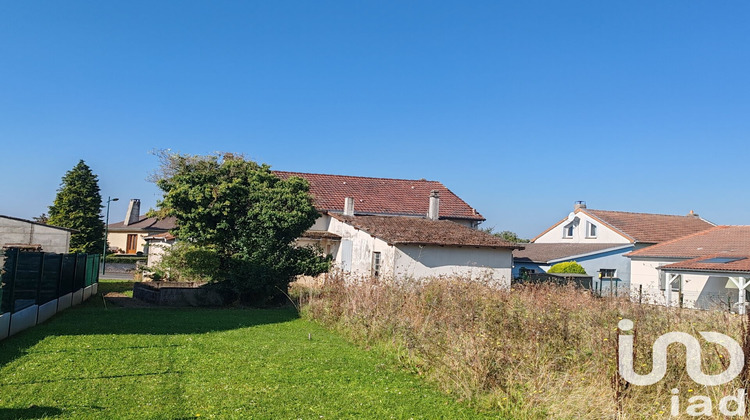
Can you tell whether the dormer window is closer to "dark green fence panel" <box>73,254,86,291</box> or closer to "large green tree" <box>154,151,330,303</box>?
"large green tree" <box>154,151,330,303</box>

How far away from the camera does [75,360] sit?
364 inches

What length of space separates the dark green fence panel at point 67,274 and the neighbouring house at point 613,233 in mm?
26234

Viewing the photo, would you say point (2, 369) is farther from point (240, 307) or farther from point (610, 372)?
point (240, 307)

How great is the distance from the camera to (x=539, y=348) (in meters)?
8.27

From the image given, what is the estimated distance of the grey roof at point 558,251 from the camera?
3453 cm

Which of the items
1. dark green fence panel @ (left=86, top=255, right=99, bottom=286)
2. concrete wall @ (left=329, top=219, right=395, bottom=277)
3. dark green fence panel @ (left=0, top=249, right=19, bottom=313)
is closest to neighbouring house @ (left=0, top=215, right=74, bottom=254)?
dark green fence panel @ (left=86, top=255, right=99, bottom=286)

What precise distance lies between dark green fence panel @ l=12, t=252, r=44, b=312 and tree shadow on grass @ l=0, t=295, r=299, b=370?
620 mm

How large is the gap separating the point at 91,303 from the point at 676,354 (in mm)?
17800

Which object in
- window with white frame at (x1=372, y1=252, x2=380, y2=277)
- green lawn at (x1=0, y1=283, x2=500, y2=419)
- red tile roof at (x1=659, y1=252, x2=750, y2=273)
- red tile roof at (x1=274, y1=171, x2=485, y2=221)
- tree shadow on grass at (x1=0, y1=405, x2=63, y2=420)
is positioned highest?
red tile roof at (x1=274, y1=171, x2=485, y2=221)

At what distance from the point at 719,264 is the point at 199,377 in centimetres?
2112

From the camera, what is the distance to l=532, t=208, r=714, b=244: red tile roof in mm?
36603

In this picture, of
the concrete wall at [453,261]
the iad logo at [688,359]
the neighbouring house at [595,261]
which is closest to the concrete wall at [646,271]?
the neighbouring house at [595,261]

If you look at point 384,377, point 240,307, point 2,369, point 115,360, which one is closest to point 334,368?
point 384,377

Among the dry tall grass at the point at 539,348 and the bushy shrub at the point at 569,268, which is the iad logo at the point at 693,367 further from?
the bushy shrub at the point at 569,268
